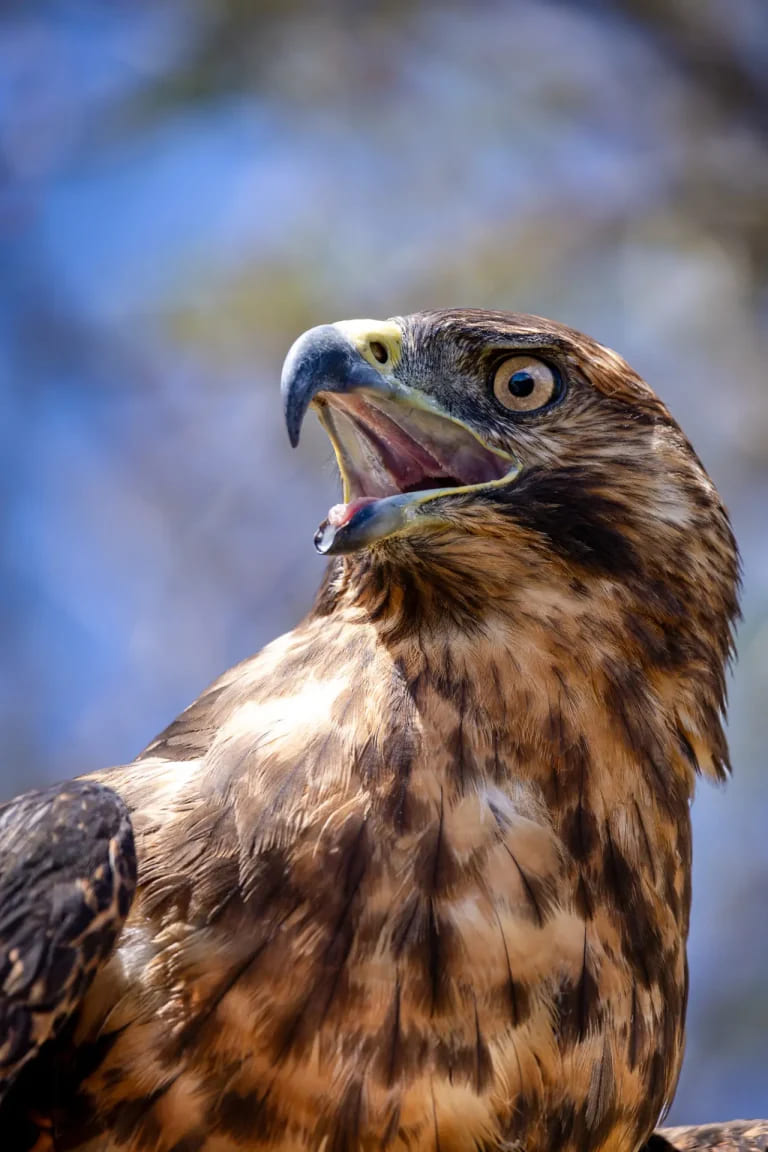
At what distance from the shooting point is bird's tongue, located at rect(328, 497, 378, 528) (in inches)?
102

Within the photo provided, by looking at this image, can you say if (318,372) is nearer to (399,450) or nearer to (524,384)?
(399,450)

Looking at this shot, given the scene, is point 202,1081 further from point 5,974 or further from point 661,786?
point 661,786

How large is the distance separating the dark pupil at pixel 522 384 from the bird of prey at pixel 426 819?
2 cm

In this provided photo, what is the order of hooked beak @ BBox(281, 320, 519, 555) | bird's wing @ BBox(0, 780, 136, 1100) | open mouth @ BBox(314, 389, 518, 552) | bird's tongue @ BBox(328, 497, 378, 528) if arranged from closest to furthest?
bird's wing @ BBox(0, 780, 136, 1100), bird's tongue @ BBox(328, 497, 378, 528), hooked beak @ BBox(281, 320, 519, 555), open mouth @ BBox(314, 389, 518, 552)

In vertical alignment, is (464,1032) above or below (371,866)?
below

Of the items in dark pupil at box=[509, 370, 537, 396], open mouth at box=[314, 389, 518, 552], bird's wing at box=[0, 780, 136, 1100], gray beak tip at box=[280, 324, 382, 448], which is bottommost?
bird's wing at box=[0, 780, 136, 1100]

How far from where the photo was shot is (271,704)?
2816 millimetres

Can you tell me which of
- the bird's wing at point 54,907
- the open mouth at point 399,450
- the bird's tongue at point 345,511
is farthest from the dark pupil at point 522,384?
the bird's wing at point 54,907

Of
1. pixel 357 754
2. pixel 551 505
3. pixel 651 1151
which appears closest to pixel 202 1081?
pixel 357 754

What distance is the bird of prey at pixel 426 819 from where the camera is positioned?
7.98ft

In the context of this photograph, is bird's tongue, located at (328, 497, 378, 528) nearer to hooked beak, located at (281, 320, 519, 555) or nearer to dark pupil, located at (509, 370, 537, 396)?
hooked beak, located at (281, 320, 519, 555)

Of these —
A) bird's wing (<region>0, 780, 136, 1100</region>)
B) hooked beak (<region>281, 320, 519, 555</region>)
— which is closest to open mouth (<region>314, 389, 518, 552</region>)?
hooked beak (<region>281, 320, 519, 555</region>)

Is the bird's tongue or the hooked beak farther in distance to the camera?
the hooked beak

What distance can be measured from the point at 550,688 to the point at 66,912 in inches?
39.6
